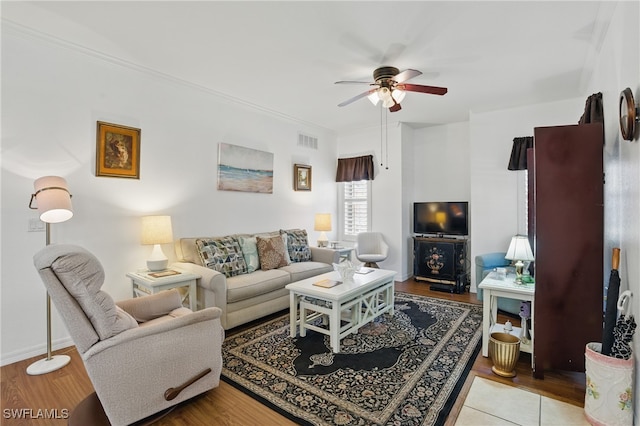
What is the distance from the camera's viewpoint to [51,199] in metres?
2.47

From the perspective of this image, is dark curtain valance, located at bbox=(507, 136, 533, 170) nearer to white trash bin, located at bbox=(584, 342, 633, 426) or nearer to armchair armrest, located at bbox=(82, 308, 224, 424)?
white trash bin, located at bbox=(584, 342, 633, 426)

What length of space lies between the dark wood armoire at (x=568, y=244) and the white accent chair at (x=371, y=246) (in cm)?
308

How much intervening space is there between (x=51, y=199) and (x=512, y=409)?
144 inches

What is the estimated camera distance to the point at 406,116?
512cm

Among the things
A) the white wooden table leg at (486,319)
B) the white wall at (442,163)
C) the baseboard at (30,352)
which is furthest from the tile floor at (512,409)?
the white wall at (442,163)

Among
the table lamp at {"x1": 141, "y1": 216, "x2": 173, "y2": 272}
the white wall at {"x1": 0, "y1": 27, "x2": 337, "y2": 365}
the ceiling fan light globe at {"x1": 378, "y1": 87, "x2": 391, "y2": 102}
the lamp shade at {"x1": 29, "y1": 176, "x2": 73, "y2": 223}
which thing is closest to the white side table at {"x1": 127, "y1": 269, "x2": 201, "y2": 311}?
the table lamp at {"x1": 141, "y1": 216, "x2": 173, "y2": 272}

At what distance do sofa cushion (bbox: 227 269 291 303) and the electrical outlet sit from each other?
1.71m

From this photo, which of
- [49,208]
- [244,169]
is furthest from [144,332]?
[244,169]

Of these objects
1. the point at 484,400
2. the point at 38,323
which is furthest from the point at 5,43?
the point at 484,400

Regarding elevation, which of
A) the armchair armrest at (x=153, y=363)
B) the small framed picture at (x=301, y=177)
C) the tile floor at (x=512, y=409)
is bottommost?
the tile floor at (x=512, y=409)

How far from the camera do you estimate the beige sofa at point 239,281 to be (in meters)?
3.18

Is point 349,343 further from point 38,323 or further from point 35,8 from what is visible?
point 35,8

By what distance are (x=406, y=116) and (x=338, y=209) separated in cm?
217

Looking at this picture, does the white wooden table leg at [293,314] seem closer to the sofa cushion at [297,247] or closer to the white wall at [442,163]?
the sofa cushion at [297,247]
